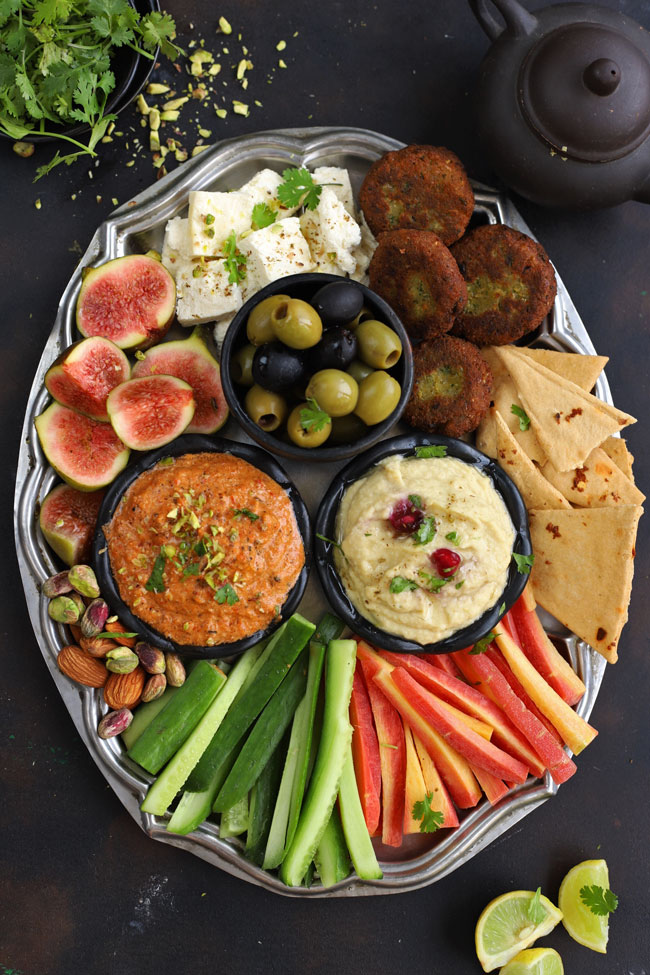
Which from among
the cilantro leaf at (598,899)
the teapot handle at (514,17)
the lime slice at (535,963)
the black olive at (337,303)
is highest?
the teapot handle at (514,17)

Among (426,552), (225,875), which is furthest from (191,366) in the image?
(225,875)

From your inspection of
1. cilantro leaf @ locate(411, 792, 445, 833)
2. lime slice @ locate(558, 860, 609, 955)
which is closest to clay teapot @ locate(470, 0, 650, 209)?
cilantro leaf @ locate(411, 792, 445, 833)

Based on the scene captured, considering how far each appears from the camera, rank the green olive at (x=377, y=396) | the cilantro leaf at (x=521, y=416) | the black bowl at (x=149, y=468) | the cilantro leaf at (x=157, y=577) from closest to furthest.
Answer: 1. the green olive at (x=377, y=396)
2. the cilantro leaf at (x=157, y=577)
3. the black bowl at (x=149, y=468)
4. the cilantro leaf at (x=521, y=416)

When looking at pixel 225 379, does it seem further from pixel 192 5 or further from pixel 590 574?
pixel 192 5

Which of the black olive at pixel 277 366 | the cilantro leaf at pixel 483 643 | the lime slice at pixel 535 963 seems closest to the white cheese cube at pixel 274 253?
the black olive at pixel 277 366

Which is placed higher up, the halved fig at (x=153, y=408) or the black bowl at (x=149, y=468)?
the halved fig at (x=153, y=408)

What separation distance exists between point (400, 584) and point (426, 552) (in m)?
0.15

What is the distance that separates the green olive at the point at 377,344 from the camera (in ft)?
7.72

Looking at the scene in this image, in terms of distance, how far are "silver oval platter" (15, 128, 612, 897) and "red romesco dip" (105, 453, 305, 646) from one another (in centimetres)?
36

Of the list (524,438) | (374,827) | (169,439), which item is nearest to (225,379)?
(169,439)

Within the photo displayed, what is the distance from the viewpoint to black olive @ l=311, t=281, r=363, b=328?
2.30 m

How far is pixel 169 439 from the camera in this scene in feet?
8.57

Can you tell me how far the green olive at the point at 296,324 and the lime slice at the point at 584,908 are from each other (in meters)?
2.53

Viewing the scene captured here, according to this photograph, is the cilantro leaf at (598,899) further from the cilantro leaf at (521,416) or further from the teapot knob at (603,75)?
the teapot knob at (603,75)
